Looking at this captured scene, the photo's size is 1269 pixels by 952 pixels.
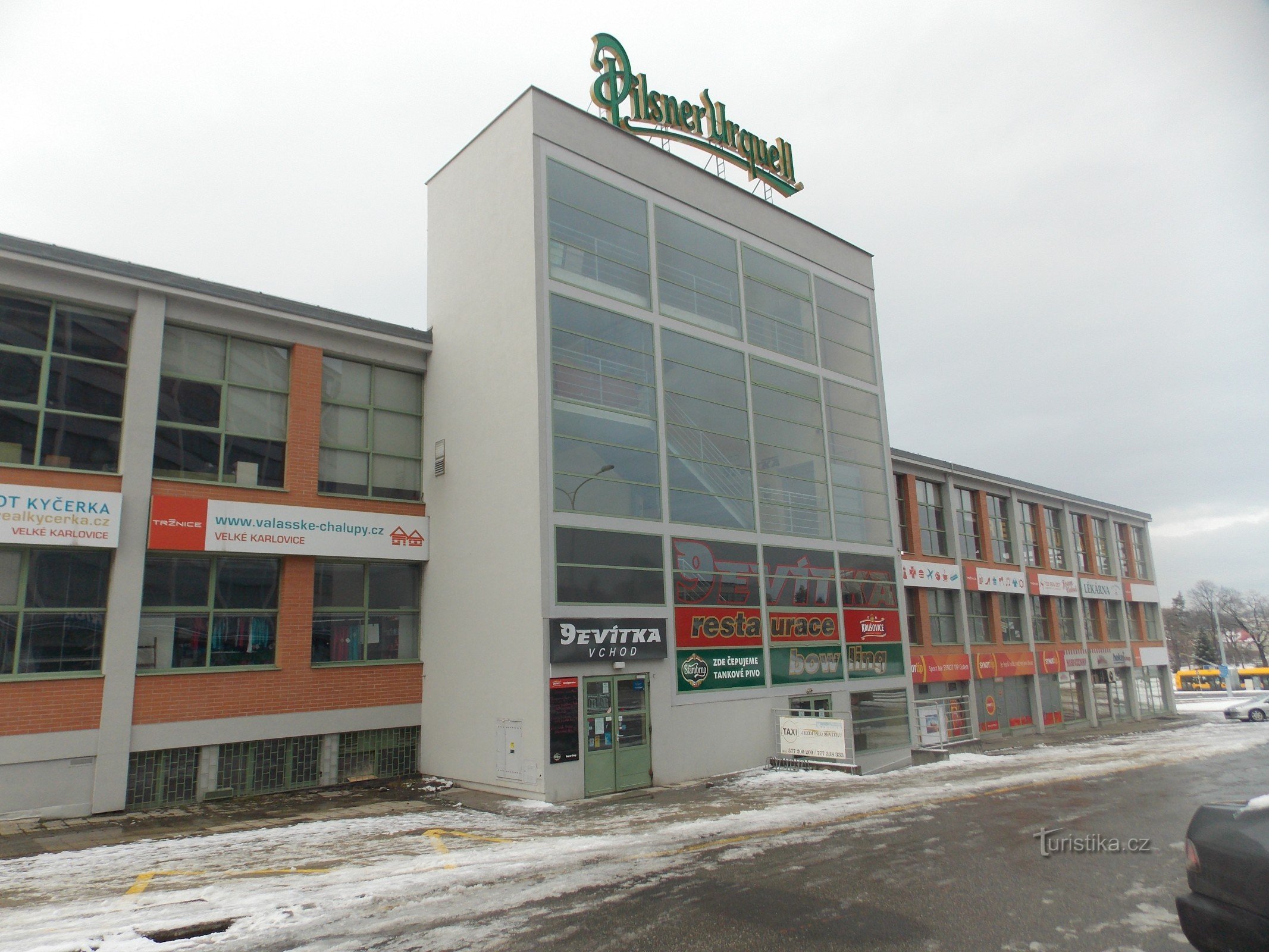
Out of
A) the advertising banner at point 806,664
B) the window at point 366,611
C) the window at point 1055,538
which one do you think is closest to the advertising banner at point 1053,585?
the window at point 1055,538

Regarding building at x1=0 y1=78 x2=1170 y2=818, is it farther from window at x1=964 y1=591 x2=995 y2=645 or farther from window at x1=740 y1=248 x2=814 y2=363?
window at x1=964 y1=591 x2=995 y2=645

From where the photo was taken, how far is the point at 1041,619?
36.0 meters

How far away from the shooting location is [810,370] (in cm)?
2378

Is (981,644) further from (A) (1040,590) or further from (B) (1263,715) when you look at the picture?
(B) (1263,715)

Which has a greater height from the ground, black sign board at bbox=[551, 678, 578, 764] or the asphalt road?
black sign board at bbox=[551, 678, 578, 764]

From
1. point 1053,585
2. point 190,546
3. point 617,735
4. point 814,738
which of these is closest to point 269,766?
point 190,546

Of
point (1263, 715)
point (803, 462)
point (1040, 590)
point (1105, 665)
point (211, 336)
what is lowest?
point (1263, 715)

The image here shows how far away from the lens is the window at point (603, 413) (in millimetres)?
16938

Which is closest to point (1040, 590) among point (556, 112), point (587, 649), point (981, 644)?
point (981, 644)

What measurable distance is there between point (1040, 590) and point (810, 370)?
1940cm

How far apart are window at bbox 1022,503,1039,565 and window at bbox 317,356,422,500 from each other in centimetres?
2848

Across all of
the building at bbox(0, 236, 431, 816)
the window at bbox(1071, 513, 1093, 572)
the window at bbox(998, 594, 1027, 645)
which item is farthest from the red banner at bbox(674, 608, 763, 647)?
the window at bbox(1071, 513, 1093, 572)

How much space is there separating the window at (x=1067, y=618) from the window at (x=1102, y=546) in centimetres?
428

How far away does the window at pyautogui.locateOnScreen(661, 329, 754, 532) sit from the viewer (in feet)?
63.0
